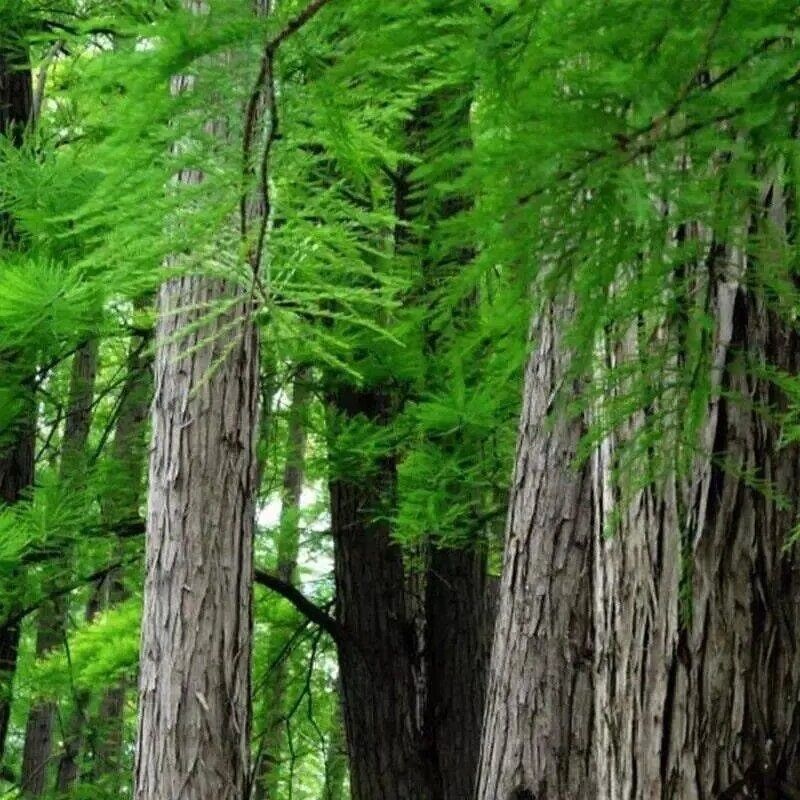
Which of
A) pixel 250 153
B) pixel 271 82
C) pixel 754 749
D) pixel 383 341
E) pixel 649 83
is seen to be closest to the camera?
pixel 649 83

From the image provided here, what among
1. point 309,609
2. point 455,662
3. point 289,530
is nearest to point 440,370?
point 309,609

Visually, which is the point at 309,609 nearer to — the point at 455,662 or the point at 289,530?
the point at 455,662

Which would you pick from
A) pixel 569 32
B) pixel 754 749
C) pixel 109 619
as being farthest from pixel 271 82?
pixel 109 619

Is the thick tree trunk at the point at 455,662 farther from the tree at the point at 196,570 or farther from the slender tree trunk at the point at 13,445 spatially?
the slender tree trunk at the point at 13,445

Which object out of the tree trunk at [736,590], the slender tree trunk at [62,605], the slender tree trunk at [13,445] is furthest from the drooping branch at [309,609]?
the tree trunk at [736,590]

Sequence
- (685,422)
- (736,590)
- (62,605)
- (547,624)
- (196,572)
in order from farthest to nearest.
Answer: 1. (62,605)
2. (196,572)
3. (547,624)
4. (736,590)
5. (685,422)

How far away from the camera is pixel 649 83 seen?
1533 millimetres

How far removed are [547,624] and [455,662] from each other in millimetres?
2387

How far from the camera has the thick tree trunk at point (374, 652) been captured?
23.7 ft

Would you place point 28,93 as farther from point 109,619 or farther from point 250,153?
point 250,153

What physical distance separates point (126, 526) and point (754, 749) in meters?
4.46

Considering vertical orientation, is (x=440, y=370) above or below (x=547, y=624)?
above

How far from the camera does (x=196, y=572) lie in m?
5.46

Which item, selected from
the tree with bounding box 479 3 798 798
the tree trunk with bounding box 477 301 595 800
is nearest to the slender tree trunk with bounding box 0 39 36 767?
the tree trunk with bounding box 477 301 595 800
